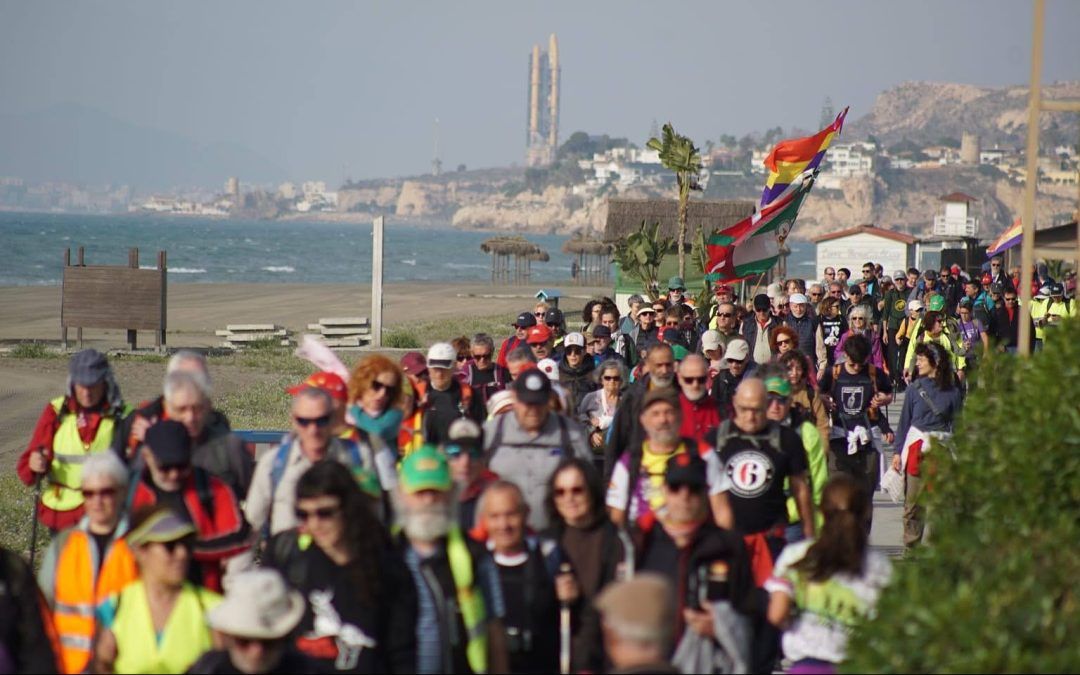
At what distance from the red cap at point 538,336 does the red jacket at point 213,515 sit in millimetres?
6275

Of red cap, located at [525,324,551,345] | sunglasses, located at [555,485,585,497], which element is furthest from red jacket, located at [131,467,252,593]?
red cap, located at [525,324,551,345]

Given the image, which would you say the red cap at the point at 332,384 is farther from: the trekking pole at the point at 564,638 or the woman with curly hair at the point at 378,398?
the trekking pole at the point at 564,638

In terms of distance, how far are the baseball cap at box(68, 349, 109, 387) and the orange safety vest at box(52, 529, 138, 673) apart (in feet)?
6.67

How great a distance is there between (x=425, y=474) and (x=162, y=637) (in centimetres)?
104

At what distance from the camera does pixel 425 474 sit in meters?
5.55

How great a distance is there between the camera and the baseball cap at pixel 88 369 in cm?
753

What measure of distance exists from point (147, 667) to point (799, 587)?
232 cm

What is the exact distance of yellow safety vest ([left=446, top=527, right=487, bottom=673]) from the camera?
540 centimetres

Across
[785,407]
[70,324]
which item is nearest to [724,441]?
[785,407]

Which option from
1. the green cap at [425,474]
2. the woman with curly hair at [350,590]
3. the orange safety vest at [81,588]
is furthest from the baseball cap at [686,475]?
the orange safety vest at [81,588]

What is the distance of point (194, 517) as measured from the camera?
6.12 meters

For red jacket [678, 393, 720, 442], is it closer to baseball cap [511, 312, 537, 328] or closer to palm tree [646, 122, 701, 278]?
baseball cap [511, 312, 537, 328]

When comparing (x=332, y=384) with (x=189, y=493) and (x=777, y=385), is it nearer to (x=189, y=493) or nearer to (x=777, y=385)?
(x=189, y=493)

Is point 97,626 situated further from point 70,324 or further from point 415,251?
point 415,251
